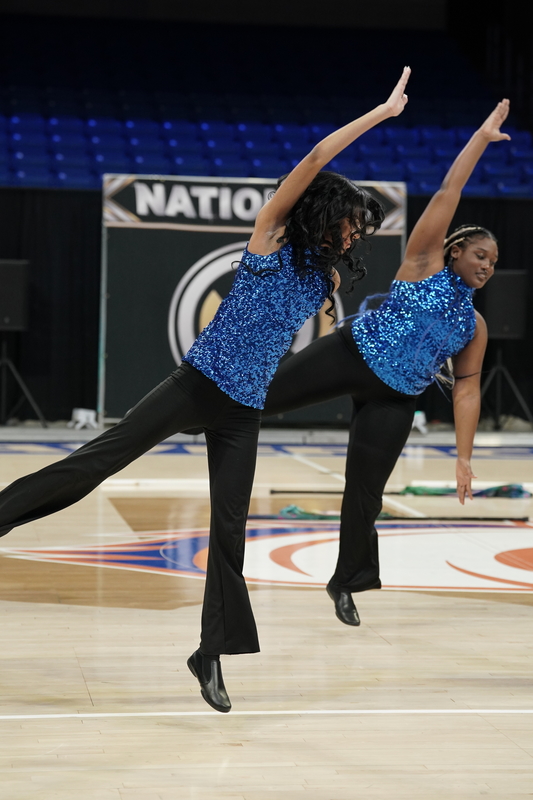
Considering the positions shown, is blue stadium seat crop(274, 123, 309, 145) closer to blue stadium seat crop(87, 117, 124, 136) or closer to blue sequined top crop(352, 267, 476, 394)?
Result: blue stadium seat crop(87, 117, 124, 136)

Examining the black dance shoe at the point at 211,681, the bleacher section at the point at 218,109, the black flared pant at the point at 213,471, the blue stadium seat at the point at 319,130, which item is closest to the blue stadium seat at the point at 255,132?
the bleacher section at the point at 218,109

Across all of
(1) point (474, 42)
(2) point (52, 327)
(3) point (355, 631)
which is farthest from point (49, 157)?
(3) point (355, 631)

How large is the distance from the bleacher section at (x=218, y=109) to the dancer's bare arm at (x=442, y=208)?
303 inches

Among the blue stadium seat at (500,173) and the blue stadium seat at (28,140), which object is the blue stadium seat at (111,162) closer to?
the blue stadium seat at (28,140)

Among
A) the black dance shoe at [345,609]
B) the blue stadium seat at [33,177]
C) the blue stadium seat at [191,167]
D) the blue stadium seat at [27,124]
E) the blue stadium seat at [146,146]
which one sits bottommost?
the black dance shoe at [345,609]

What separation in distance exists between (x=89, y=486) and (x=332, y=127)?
9.96 meters

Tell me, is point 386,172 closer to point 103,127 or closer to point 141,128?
point 141,128

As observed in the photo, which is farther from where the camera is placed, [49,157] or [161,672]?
[49,157]

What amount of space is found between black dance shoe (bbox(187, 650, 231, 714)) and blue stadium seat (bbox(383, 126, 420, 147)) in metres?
9.95

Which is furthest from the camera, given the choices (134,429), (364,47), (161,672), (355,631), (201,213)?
(364,47)

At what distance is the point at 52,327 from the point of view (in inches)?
403

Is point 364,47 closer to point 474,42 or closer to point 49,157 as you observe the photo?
point 474,42

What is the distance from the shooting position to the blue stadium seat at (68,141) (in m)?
10.9

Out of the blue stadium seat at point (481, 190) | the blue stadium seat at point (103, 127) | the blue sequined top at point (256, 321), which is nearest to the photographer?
the blue sequined top at point (256, 321)
